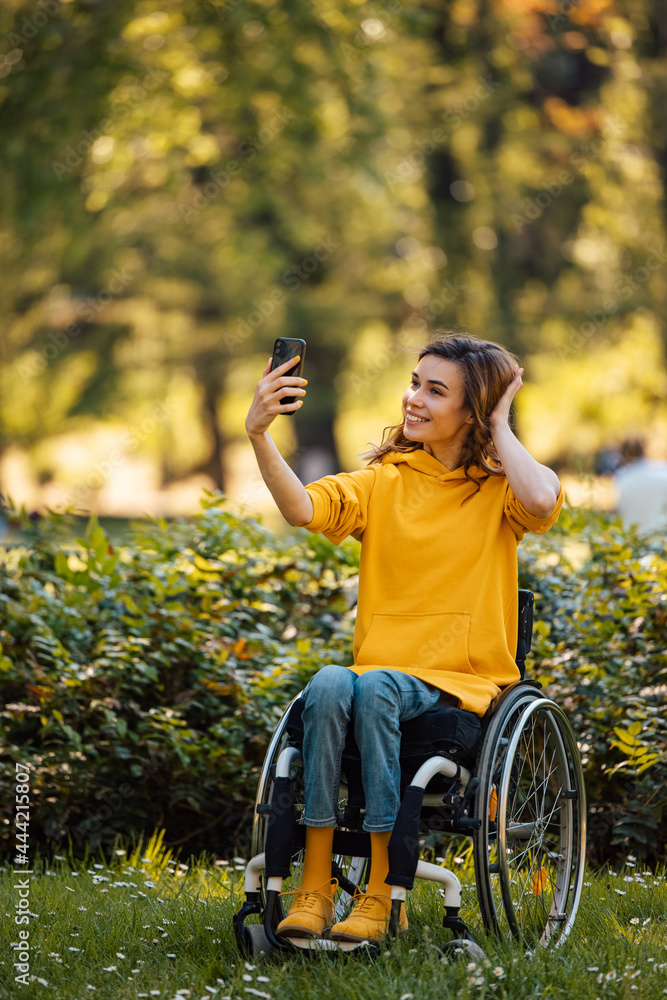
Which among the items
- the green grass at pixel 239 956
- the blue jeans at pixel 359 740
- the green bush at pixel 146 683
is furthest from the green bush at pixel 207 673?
the blue jeans at pixel 359 740

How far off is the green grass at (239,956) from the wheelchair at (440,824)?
0.23 ft

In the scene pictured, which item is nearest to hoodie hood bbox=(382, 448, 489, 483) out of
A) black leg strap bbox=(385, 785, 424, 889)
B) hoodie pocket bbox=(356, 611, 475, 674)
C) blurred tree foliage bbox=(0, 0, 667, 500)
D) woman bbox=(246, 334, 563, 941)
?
woman bbox=(246, 334, 563, 941)

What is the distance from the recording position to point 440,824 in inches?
98.9

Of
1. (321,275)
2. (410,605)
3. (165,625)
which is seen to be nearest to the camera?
(410,605)

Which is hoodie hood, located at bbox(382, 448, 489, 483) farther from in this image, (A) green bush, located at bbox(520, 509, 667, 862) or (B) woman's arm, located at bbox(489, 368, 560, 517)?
(A) green bush, located at bbox(520, 509, 667, 862)

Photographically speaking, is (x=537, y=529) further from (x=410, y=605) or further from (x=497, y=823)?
(x=497, y=823)

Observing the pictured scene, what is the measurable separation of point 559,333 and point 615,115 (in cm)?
304

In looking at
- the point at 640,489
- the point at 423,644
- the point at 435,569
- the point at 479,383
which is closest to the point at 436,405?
the point at 479,383

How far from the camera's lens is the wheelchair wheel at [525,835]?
7.98 feet

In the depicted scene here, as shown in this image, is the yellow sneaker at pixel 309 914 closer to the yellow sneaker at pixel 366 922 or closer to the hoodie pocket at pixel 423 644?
the yellow sneaker at pixel 366 922

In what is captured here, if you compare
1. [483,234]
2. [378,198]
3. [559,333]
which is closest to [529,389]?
[559,333]

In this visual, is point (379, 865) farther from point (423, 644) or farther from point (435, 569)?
point (435, 569)

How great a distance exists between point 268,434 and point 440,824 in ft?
3.28

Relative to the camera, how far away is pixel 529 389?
15969 millimetres
